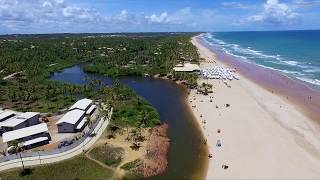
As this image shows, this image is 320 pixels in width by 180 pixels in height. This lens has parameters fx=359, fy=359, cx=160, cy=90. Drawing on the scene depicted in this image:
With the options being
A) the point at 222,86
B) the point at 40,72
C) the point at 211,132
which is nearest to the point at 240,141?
the point at 211,132

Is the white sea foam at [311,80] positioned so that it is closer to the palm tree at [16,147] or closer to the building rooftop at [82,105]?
the building rooftop at [82,105]

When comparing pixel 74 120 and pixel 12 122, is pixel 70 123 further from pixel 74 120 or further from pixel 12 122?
pixel 12 122

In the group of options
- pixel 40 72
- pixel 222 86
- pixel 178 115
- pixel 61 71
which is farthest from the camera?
pixel 61 71

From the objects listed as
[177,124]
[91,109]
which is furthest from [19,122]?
[177,124]

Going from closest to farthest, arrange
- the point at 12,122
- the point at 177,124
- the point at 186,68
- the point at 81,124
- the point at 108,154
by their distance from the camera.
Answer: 1. the point at 108,154
2. the point at 12,122
3. the point at 81,124
4. the point at 177,124
5. the point at 186,68

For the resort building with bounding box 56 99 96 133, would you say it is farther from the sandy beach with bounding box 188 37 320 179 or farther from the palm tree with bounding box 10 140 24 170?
the sandy beach with bounding box 188 37 320 179

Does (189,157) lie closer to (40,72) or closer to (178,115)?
(178,115)
